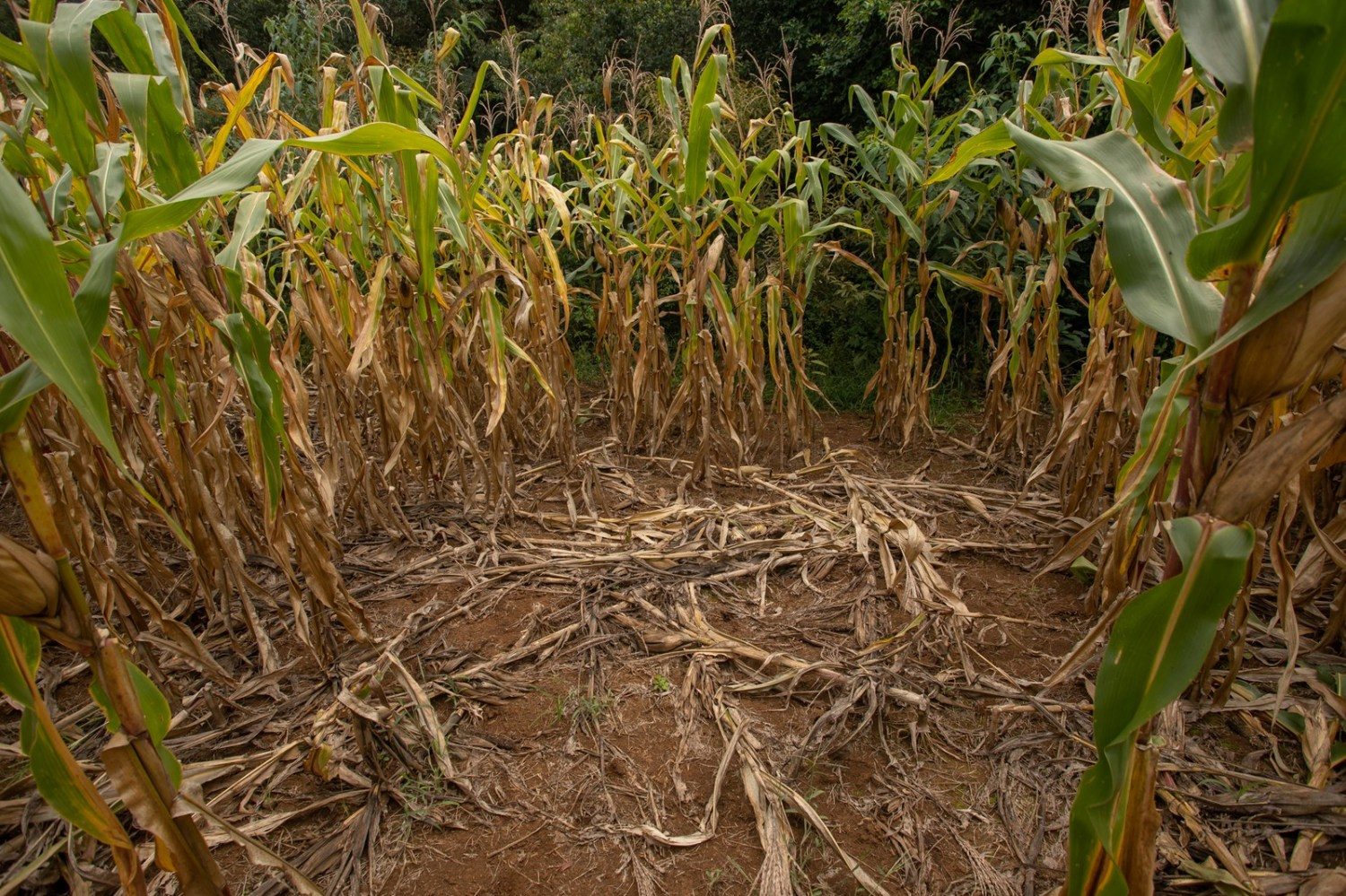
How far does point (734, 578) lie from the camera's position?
2104mm

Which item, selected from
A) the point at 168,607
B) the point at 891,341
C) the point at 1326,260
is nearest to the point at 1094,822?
the point at 1326,260

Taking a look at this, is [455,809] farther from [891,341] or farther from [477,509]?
[891,341]

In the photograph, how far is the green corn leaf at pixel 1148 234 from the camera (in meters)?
0.90

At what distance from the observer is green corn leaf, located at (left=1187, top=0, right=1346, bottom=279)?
0.65m

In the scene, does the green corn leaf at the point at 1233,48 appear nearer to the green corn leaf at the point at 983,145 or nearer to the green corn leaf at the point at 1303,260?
the green corn leaf at the point at 1303,260

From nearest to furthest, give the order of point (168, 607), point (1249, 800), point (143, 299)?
1. point (1249, 800)
2. point (143, 299)
3. point (168, 607)

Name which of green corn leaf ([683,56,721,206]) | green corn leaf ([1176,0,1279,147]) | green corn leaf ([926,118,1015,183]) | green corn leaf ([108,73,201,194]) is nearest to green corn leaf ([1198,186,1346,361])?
green corn leaf ([1176,0,1279,147])

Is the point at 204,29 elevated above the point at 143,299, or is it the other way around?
the point at 204,29

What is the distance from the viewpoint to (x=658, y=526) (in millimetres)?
2432

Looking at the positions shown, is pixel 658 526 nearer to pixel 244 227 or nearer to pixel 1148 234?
pixel 244 227

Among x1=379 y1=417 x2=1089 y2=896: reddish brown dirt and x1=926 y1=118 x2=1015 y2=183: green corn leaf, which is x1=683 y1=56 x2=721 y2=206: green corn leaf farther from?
x1=379 y1=417 x2=1089 y2=896: reddish brown dirt

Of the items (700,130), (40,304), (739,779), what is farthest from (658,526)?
(40,304)

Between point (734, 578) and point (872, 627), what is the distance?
0.44m

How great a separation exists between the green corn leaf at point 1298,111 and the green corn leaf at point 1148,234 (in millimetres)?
164
